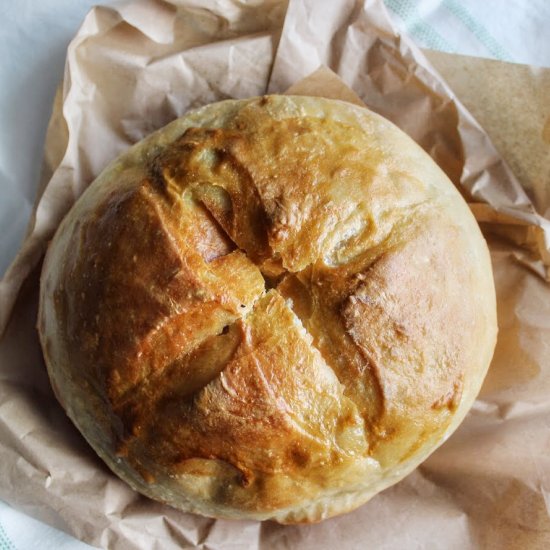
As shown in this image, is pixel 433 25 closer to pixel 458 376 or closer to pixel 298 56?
pixel 298 56

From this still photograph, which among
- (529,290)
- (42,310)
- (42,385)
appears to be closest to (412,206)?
(529,290)

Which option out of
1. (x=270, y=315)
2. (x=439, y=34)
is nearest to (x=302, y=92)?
(x=439, y=34)

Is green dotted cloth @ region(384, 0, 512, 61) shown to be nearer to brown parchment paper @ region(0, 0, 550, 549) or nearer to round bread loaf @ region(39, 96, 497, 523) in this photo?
brown parchment paper @ region(0, 0, 550, 549)

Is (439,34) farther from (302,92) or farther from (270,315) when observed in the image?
(270,315)

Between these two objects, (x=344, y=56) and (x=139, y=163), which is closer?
(x=139, y=163)

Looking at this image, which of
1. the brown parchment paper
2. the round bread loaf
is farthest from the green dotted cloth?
the round bread loaf

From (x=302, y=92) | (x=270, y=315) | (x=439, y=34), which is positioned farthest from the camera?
(x=439, y=34)

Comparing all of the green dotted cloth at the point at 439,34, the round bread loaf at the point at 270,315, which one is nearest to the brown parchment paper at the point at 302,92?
the green dotted cloth at the point at 439,34
